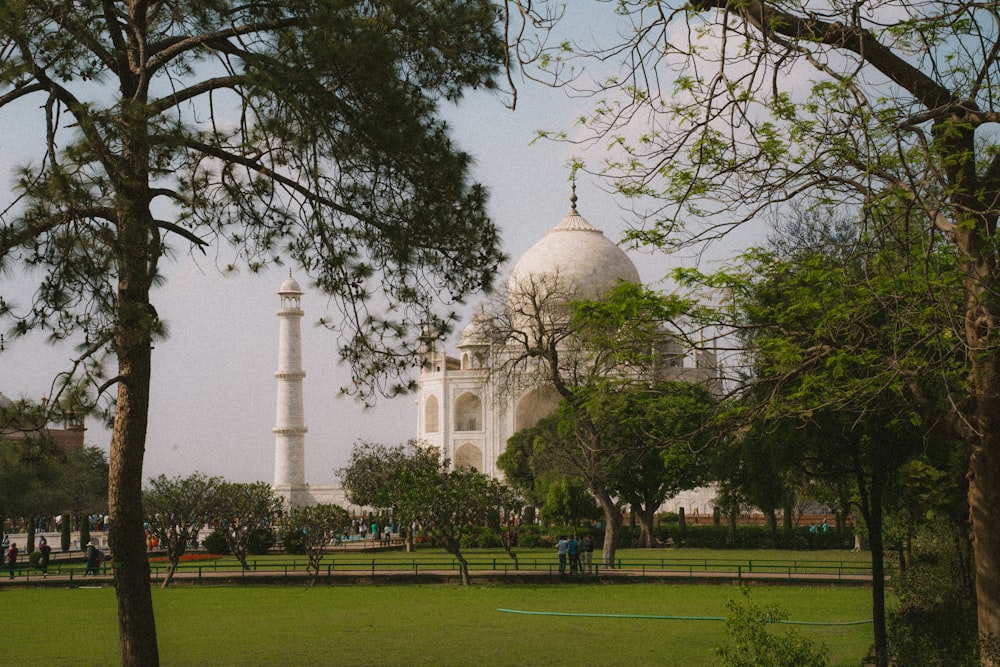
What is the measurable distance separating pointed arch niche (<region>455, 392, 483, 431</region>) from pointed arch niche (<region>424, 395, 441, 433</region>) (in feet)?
3.18

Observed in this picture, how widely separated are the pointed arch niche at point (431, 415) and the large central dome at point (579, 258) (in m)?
6.34

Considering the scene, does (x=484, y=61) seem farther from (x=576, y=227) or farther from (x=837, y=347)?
(x=576, y=227)

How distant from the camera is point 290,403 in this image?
1661 inches

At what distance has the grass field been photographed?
985 centimetres

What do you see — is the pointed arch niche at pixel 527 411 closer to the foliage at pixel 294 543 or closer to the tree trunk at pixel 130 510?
the foliage at pixel 294 543

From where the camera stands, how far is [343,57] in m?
6.34

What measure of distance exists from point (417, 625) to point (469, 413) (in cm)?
3412

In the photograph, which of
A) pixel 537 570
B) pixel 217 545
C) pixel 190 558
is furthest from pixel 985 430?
pixel 217 545

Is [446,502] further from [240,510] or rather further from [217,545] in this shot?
[217,545]

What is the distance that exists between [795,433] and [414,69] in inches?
178

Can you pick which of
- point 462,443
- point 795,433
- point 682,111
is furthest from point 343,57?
point 462,443

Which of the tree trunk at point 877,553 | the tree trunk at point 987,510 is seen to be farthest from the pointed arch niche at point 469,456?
the tree trunk at point 987,510

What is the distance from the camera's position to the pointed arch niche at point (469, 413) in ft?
147

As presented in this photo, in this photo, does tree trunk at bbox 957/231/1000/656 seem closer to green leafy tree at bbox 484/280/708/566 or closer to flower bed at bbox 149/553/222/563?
green leafy tree at bbox 484/280/708/566
